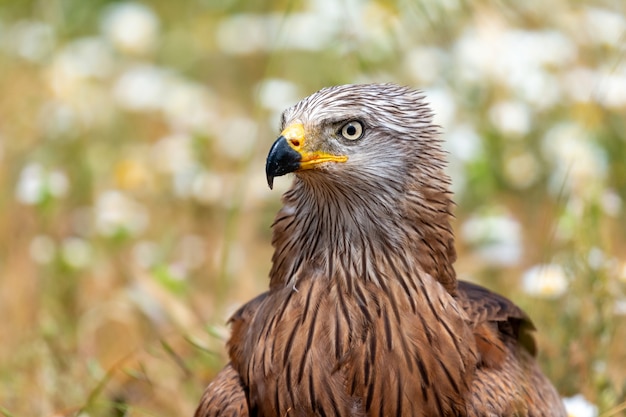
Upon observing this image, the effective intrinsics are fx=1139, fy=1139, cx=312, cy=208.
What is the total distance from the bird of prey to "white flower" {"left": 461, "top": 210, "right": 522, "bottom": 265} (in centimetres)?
183

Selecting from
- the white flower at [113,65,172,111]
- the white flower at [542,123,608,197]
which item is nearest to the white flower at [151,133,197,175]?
the white flower at [113,65,172,111]

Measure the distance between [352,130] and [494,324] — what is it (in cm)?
90

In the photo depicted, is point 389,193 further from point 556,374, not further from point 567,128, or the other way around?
point 567,128

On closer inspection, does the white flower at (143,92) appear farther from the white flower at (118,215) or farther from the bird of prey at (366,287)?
the bird of prey at (366,287)

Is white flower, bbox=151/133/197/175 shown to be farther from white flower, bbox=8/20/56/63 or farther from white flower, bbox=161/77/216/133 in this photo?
white flower, bbox=8/20/56/63

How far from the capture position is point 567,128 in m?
6.17

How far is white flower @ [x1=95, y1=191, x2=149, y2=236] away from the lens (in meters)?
5.49

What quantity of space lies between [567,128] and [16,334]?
3082 millimetres

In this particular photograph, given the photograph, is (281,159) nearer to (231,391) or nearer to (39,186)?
(231,391)

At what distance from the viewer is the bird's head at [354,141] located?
345 centimetres

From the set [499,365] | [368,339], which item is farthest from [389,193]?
[499,365]

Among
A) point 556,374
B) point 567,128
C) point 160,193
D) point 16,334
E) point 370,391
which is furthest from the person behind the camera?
point 160,193

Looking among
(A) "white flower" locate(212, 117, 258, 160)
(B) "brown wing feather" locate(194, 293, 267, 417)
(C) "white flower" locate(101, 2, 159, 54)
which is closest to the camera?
(B) "brown wing feather" locate(194, 293, 267, 417)

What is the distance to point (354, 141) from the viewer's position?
3.53 metres
